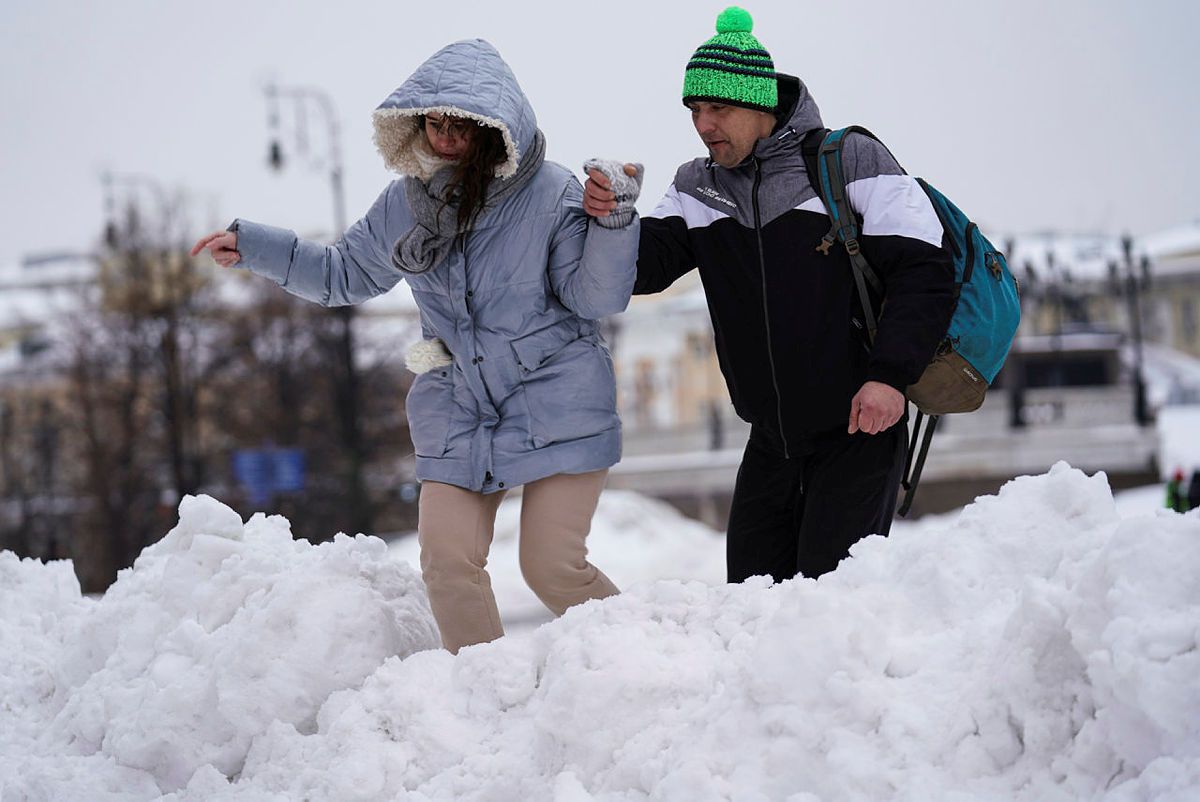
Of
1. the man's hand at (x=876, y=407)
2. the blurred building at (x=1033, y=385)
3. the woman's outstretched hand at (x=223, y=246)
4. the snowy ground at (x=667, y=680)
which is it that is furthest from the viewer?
the blurred building at (x=1033, y=385)

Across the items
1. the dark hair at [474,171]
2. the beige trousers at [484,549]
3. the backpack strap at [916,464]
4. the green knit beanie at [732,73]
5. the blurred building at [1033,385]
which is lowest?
the blurred building at [1033,385]

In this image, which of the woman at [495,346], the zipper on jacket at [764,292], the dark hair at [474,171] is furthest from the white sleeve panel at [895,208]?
the dark hair at [474,171]

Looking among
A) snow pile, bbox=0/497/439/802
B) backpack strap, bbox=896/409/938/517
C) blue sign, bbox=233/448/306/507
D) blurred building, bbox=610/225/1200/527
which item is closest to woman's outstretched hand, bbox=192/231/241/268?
snow pile, bbox=0/497/439/802

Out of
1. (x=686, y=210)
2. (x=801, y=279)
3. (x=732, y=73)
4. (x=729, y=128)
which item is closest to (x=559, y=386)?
(x=686, y=210)

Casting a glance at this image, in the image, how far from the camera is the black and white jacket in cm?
392

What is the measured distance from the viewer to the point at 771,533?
4.39m

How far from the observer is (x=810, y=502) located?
4.14 metres

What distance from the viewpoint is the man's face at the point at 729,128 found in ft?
13.4

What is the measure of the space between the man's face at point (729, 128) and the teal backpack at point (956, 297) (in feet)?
0.49

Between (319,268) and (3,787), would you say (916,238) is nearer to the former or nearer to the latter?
(319,268)

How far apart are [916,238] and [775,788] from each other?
1771 millimetres

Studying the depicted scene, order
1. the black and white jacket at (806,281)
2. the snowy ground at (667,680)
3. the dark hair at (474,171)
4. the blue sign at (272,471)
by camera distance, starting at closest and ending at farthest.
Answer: the snowy ground at (667,680)
the black and white jacket at (806,281)
the dark hair at (474,171)
the blue sign at (272,471)

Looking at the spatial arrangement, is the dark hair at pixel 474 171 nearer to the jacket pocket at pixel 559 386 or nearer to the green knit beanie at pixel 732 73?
the jacket pocket at pixel 559 386

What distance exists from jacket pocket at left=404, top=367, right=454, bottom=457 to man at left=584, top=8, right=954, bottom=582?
695 mm
